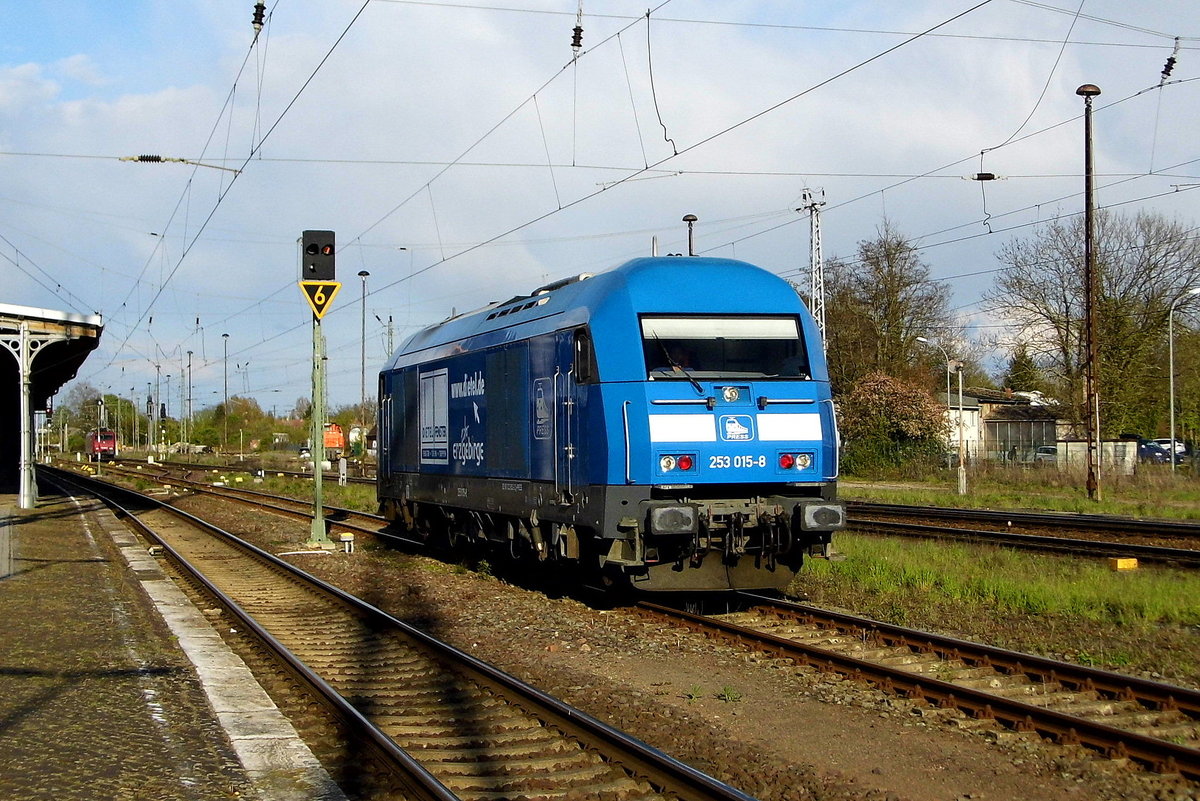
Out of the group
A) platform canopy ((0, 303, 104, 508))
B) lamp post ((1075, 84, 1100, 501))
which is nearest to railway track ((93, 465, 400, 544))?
platform canopy ((0, 303, 104, 508))

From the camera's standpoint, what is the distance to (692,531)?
1038 cm

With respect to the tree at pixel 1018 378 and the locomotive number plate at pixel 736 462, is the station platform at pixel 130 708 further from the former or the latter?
the tree at pixel 1018 378

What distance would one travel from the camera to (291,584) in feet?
51.2

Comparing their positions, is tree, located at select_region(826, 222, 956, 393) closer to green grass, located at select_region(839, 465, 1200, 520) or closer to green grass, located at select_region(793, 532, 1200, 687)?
green grass, located at select_region(839, 465, 1200, 520)

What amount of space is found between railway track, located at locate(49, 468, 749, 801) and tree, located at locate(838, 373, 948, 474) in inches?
1215

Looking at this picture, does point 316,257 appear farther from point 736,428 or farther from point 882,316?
point 882,316

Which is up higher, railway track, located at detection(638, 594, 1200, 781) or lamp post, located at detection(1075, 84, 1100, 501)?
lamp post, located at detection(1075, 84, 1100, 501)

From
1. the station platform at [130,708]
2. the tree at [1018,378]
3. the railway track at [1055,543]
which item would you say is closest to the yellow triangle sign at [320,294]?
the station platform at [130,708]

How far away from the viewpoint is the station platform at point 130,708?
6211 millimetres

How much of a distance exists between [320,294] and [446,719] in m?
11.8

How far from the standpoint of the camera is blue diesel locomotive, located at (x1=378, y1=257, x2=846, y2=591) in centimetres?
1060

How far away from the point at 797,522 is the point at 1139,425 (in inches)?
1766

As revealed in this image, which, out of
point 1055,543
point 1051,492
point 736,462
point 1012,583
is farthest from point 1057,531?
point 736,462

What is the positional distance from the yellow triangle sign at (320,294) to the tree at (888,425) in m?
27.5
